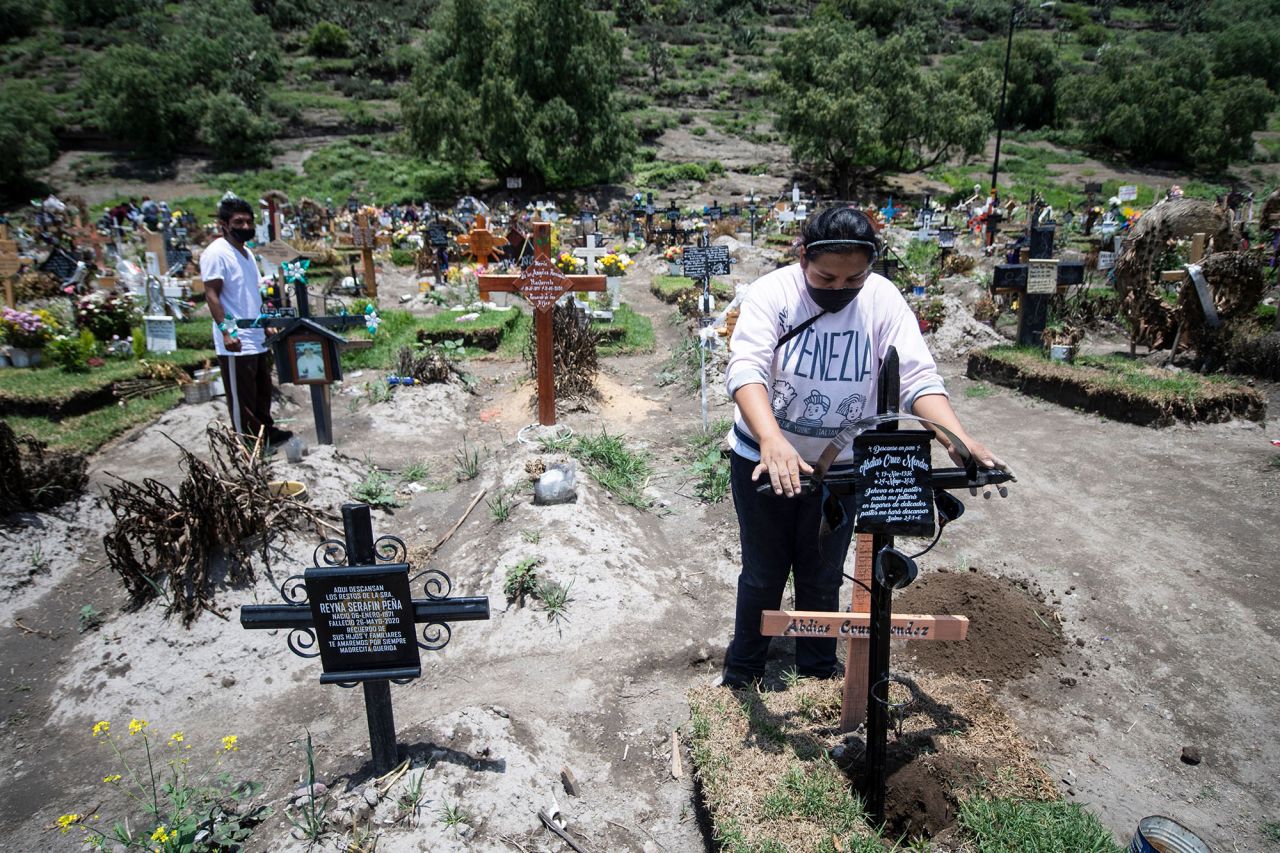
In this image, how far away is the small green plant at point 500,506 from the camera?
5336mm

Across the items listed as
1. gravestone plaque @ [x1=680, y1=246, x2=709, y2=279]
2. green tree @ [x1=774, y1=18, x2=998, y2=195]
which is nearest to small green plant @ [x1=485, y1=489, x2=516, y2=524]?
gravestone plaque @ [x1=680, y1=246, x2=709, y2=279]

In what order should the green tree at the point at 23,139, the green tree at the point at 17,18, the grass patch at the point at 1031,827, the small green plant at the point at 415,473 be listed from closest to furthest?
the grass patch at the point at 1031,827, the small green plant at the point at 415,473, the green tree at the point at 23,139, the green tree at the point at 17,18

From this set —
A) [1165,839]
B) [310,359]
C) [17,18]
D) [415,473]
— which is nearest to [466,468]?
[415,473]

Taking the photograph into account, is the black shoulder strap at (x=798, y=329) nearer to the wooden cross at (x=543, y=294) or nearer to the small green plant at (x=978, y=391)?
the wooden cross at (x=543, y=294)

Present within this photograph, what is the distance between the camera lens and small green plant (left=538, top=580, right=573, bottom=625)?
4320 millimetres

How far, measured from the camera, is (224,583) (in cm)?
472

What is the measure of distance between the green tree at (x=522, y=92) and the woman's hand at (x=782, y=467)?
3112cm

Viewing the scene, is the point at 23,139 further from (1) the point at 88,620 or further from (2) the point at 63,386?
(1) the point at 88,620

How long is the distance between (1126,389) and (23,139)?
43240 millimetres

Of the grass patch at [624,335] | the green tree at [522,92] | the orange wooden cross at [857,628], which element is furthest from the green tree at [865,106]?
the orange wooden cross at [857,628]

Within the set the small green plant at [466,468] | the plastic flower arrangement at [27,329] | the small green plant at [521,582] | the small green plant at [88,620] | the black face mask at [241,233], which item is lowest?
the small green plant at [88,620]

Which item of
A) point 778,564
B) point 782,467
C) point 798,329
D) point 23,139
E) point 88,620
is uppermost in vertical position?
point 23,139

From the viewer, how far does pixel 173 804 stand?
9.95 feet

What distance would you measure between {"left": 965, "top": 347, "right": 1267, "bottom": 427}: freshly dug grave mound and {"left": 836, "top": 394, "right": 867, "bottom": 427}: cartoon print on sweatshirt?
5.95 metres
